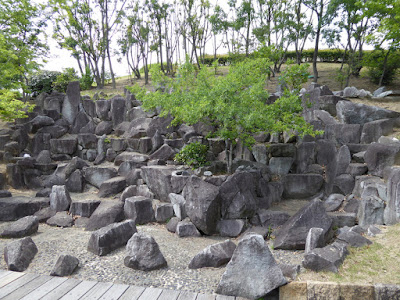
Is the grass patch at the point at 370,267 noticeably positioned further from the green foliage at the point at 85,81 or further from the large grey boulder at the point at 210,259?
the green foliage at the point at 85,81

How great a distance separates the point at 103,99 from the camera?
1698 centimetres

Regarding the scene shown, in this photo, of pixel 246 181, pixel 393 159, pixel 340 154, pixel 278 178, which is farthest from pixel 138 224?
pixel 393 159

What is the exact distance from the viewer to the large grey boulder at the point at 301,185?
32.7ft

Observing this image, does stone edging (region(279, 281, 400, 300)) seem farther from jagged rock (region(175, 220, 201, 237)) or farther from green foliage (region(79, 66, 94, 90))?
green foliage (region(79, 66, 94, 90))

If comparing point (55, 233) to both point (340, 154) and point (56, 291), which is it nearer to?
point (56, 291)

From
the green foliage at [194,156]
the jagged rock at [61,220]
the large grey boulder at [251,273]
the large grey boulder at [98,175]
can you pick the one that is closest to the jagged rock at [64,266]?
the large grey boulder at [251,273]

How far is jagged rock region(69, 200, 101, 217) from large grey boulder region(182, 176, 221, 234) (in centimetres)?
308

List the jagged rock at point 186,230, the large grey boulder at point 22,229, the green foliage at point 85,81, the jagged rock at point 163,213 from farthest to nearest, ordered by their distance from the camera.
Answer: the green foliage at point 85,81, the jagged rock at point 163,213, the jagged rock at point 186,230, the large grey boulder at point 22,229

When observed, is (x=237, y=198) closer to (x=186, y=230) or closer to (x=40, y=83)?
(x=186, y=230)

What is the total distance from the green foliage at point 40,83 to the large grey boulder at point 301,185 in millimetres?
16398

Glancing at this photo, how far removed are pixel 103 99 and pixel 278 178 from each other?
36.6 ft

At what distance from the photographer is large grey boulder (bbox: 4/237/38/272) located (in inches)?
215

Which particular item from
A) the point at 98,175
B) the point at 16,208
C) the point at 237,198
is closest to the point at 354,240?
the point at 237,198

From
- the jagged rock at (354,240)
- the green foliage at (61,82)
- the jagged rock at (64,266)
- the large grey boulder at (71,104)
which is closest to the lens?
the jagged rock at (64,266)
